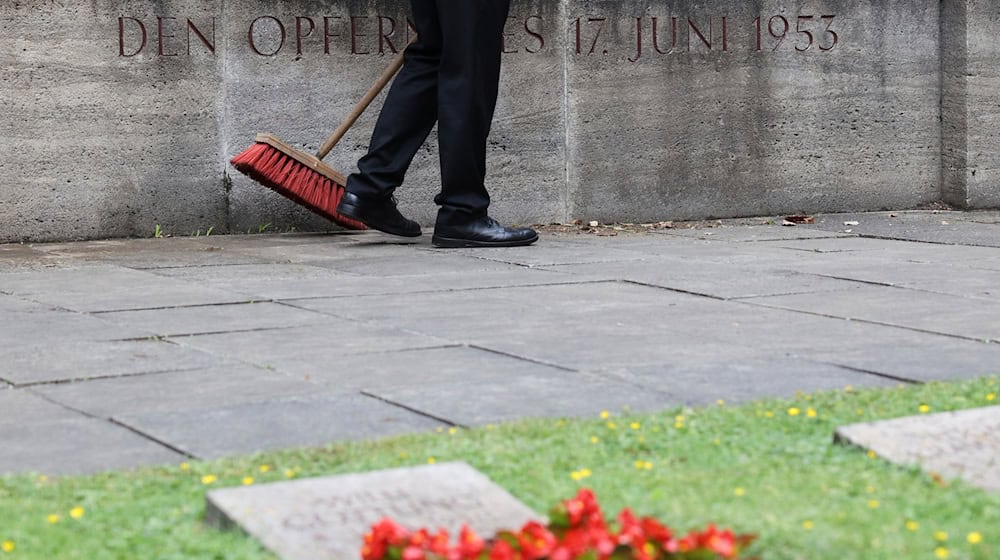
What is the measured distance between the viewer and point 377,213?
5957 millimetres

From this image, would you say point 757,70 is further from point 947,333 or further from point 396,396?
point 396,396

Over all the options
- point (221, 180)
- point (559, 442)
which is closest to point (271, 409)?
point (559, 442)

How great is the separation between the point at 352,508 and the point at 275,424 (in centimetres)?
72

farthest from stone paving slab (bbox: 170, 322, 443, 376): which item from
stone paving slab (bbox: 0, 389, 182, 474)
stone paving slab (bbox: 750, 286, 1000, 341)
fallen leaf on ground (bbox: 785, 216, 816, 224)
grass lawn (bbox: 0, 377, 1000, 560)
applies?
fallen leaf on ground (bbox: 785, 216, 816, 224)

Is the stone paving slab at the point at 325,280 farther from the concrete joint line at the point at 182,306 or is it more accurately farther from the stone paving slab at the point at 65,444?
the stone paving slab at the point at 65,444

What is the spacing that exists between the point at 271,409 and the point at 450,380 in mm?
432

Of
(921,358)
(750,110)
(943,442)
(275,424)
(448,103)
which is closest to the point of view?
(943,442)

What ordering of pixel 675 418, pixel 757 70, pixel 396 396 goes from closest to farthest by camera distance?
pixel 675 418, pixel 396 396, pixel 757 70

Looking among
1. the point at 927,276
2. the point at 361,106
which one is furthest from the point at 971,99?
the point at 361,106

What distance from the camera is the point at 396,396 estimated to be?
Answer: 3.01 metres

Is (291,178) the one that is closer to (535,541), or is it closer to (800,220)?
(800,220)

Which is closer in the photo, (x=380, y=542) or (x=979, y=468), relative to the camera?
(x=380, y=542)

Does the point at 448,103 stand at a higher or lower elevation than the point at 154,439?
higher

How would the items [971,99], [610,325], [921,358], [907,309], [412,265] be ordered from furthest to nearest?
[971,99] < [412,265] < [907,309] < [610,325] < [921,358]
